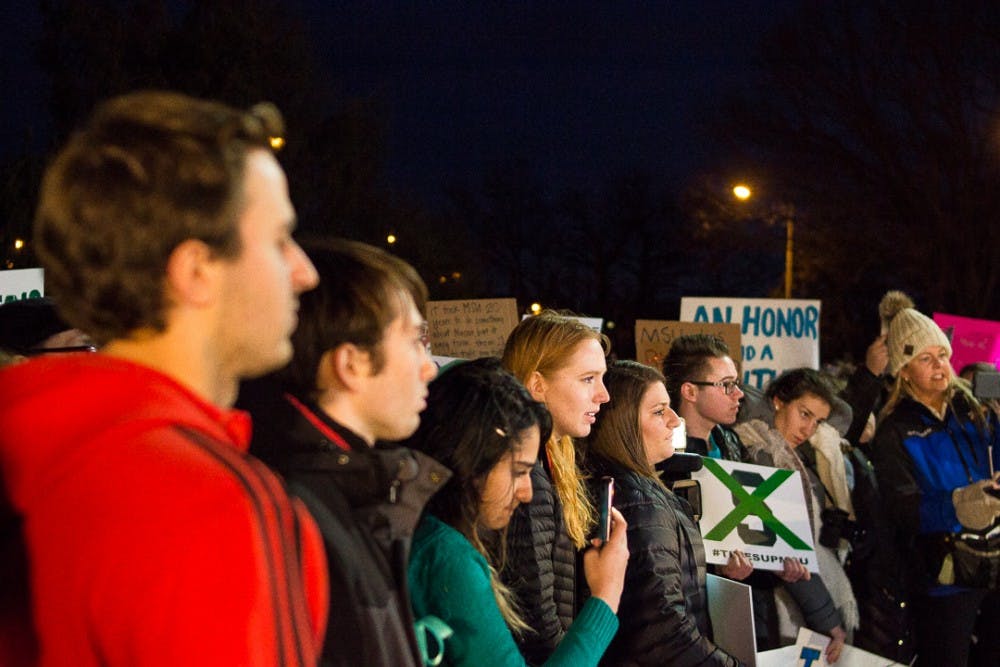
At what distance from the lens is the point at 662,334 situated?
299 inches

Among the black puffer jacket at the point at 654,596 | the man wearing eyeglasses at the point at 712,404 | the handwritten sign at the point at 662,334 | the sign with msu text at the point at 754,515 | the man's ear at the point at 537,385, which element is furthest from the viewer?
the handwritten sign at the point at 662,334

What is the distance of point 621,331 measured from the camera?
Answer: 42.2 metres

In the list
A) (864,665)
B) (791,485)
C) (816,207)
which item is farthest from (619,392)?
(816,207)

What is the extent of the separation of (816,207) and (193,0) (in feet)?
53.8

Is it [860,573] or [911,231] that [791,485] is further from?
[911,231]

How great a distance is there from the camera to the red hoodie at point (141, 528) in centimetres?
105

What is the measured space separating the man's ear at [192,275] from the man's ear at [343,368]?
552mm

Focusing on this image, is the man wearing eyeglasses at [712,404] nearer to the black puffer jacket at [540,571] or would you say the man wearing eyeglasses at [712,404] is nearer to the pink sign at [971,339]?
the black puffer jacket at [540,571]

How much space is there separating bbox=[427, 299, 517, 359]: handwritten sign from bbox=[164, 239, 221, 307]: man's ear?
18.9ft

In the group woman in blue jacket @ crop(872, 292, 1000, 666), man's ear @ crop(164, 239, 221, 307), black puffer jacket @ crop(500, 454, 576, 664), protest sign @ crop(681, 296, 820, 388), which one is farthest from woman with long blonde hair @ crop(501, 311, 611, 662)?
protest sign @ crop(681, 296, 820, 388)

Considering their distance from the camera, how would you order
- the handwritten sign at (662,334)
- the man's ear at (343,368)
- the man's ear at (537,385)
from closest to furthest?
1. the man's ear at (343,368)
2. the man's ear at (537,385)
3. the handwritten sign at (662,334)

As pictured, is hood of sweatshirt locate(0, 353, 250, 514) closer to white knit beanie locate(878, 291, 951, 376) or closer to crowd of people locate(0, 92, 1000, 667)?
crowd of people locate(0, 92, 1000, 667)

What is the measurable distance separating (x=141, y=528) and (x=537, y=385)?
2756mm

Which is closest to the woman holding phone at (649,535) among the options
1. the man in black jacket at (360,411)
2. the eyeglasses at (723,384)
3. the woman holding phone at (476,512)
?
the woman holding phone at (476,512)
